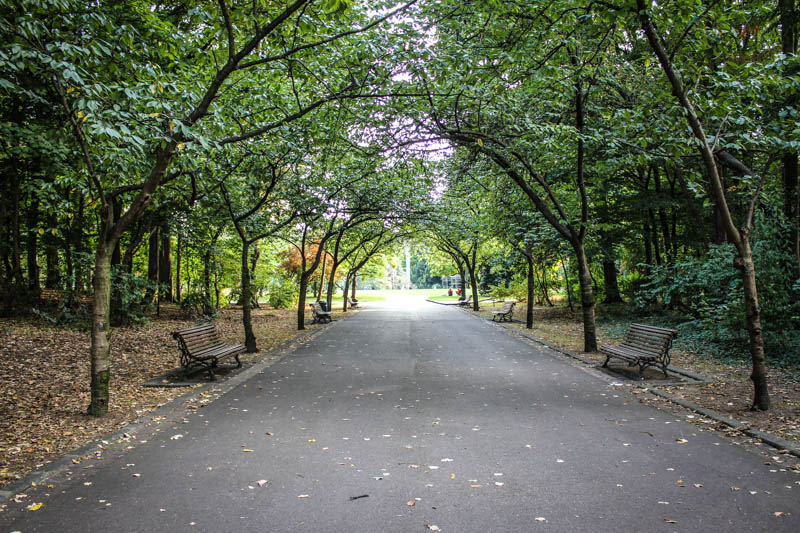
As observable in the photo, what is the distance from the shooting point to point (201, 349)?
30.8ft

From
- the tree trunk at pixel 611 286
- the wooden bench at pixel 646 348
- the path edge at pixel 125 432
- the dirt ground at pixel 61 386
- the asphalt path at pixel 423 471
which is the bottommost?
the asphalt path at pixel 423 471

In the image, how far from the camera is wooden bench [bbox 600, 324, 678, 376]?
27.8ft

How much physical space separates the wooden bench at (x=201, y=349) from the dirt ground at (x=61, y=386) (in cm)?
68

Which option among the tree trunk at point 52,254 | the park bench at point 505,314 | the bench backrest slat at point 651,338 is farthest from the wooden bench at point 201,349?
the park bench at point 505,314

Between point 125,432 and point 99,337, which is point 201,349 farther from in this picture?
point 125,432

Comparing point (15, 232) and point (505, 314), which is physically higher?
point (15, 232)

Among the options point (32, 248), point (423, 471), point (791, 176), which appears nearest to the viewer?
point (423, 471)

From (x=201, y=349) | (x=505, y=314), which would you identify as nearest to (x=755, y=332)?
(x=201, y=349)

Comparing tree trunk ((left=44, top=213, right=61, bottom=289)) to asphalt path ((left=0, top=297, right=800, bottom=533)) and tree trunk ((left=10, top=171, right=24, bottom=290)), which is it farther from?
asphalt path ((left=0, top=297, right=800, bottom=533))

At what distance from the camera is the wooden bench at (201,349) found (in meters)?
8.70

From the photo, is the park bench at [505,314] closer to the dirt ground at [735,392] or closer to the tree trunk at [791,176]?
the dirt ground at [735,392]

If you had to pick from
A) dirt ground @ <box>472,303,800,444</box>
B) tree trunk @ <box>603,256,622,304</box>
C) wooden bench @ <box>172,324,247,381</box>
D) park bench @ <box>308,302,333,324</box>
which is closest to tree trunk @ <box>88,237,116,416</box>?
wooden bench @ <box>172,324,247,381</box>

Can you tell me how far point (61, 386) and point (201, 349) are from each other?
227 cm

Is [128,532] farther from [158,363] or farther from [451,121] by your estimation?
[451,121]
